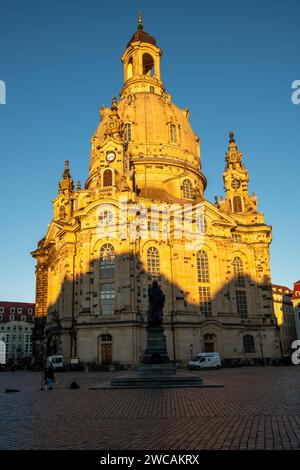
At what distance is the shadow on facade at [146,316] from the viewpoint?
4991 centimetres

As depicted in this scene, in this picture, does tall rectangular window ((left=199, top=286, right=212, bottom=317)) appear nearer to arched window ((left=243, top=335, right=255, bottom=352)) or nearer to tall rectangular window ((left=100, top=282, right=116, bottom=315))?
arched window ((left=243, top=335, right=255, bottom=352))

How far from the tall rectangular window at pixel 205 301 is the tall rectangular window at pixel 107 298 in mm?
11932

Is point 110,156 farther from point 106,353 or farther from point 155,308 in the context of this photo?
point 155,308

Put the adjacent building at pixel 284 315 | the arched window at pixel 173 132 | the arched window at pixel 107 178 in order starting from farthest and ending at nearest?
1. the adjacent building at pixel 284 315
2. the arched window at pixel 173 132
3. the arched window at pixel 107 178

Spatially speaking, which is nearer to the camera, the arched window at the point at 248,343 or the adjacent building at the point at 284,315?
the arched window at the point at 248,343

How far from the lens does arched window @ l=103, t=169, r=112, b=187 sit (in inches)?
2254

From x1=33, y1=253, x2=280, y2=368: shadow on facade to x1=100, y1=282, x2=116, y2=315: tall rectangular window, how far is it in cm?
12

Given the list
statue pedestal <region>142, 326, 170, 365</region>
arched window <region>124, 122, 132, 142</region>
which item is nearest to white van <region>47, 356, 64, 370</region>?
statue pedestal <region>142, 326, 170, 365</region>

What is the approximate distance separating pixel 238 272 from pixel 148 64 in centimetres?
4689

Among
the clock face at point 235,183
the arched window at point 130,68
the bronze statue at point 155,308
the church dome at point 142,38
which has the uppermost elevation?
the church dome at point 142,38

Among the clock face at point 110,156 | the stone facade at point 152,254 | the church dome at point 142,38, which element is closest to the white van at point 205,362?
the stone facade at point 152,254

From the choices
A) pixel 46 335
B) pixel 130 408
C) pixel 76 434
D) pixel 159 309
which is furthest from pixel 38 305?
pixel 76 434

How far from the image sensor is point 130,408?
53.2 feet

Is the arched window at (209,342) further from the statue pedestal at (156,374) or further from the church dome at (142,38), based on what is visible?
the church dome at (142,38)
